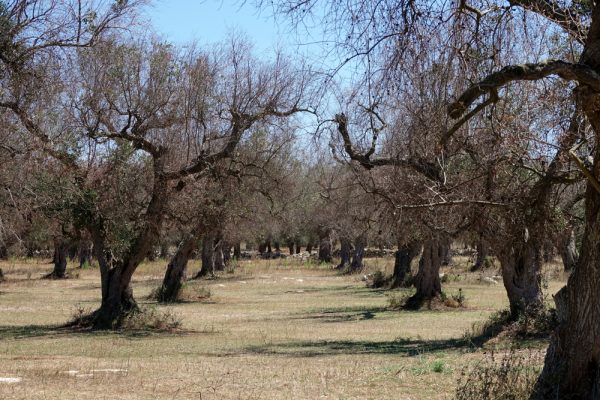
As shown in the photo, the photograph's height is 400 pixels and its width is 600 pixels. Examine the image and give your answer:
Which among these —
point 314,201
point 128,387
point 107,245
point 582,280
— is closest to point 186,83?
point 107,245

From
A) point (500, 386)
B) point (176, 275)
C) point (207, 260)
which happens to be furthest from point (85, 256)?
point (500, 386)

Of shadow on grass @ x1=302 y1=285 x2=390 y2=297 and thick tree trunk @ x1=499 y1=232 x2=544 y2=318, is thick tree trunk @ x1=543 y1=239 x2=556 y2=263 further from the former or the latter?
shadow on grass @ x1=302 y1=285 x2=390 y2=297

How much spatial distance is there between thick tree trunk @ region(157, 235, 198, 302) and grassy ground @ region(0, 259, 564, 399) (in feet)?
4.89

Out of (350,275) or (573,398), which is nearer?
(573,398)

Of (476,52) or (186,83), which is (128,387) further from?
(186,83)

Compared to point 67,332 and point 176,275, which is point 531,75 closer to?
point 67,332

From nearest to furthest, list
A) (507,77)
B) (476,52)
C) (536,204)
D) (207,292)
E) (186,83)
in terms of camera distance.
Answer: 1. (507,77)
2. (476,52)
3. (536,204)
4. (186,83)
5. (207,292)

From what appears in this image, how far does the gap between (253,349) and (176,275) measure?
18.2 metres

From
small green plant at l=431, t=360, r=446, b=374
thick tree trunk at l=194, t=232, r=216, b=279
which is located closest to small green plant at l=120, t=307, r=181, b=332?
small green plant at l=431, t=360, r=446, b=374

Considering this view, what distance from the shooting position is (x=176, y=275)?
34.1m

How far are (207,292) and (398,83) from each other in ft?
92.8

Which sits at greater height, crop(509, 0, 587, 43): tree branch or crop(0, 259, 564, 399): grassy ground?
crop(509, 0, 587, 43): tree branch

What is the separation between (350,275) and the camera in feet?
173

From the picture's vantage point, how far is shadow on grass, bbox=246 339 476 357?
15484 mm
